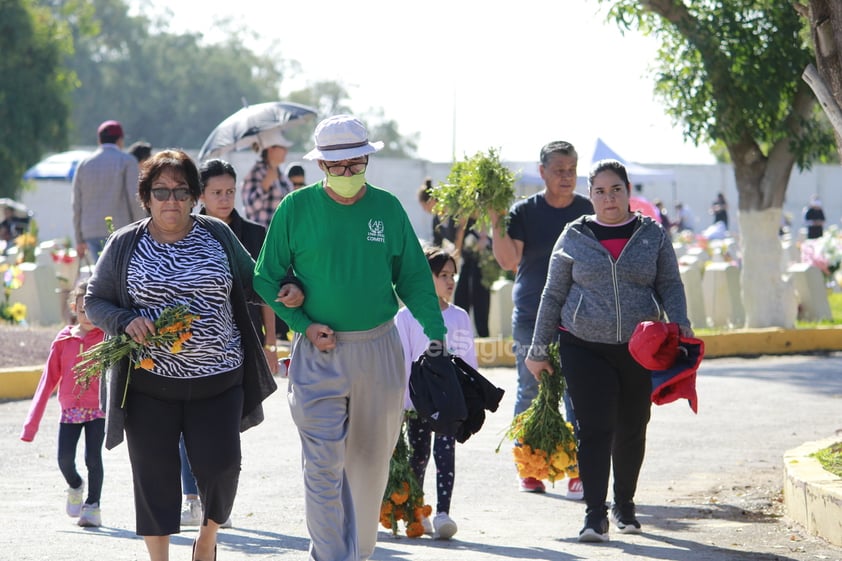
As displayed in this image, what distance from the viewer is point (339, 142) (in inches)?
236

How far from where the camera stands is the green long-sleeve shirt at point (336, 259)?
236 inches

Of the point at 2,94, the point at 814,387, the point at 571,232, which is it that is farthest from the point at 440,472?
the point at 2,94

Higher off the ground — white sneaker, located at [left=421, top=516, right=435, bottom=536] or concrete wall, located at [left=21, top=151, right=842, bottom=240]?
concrete wall, located at [left=21, top=151, right=842, bottom=240]

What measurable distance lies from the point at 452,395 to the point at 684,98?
11.9 metres

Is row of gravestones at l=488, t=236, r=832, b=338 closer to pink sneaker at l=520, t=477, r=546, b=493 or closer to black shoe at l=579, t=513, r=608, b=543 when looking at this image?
pink sneaker at l=520, t=477, r=546, b=493

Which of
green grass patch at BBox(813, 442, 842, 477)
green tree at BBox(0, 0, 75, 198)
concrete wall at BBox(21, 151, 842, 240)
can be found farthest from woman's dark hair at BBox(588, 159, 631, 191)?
green tree at BBox(0, 0, 75, 198)

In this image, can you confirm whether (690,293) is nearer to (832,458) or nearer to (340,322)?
(832,458)

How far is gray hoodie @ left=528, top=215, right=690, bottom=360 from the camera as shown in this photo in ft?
24.5

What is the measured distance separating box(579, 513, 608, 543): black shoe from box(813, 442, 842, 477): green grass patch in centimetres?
148

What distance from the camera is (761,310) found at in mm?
18281

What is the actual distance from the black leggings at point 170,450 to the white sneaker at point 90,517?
1.90 metres

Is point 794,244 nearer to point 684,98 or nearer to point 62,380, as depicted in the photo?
point 684,98

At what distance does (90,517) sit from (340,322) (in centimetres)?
249

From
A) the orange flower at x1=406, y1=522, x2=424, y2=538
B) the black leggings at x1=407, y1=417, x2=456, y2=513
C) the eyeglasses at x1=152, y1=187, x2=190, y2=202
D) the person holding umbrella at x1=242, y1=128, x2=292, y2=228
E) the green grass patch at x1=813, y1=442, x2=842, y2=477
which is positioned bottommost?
the orange flower at x1=406, y1=522, x2=424, y2=538
